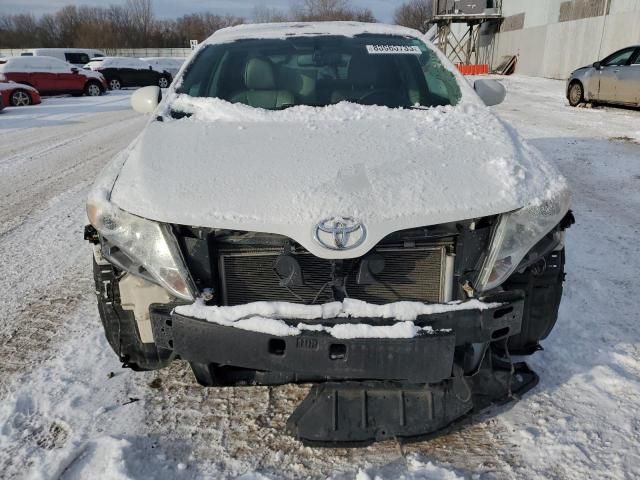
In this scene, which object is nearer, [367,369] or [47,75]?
[367,369]

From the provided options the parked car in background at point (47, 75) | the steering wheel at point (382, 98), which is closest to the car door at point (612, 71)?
the steering wheel at point (382, 98)

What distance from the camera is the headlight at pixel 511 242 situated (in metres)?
2.06

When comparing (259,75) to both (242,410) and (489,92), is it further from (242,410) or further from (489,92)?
(242,410)

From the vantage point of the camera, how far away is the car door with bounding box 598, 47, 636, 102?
1209 cm

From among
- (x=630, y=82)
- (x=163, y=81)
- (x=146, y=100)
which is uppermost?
(x=146, y=100)

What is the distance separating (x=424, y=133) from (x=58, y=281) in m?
2.86

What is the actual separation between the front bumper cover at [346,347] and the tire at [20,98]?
17.4 metres

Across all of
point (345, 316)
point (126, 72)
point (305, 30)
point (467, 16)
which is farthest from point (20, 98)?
point (467, 16)

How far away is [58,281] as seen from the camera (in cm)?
384

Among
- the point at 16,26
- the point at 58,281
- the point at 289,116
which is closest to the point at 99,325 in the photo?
the point at 58,281

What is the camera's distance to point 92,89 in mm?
21312

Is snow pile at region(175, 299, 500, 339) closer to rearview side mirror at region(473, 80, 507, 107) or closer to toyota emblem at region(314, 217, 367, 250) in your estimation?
toyota emblem at region(314, 217, 367, 250)

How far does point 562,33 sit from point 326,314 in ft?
81.5

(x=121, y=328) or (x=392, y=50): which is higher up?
(x=392, y=50)
